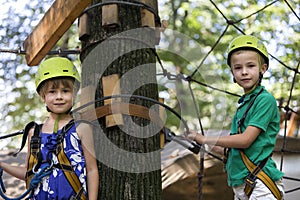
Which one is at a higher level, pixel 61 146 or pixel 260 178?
pixel 61 146

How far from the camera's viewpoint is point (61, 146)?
2.16 meters

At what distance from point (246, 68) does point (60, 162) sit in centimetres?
96

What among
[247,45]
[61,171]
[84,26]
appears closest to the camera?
[61,171]

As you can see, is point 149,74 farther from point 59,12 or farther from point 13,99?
point 13,99

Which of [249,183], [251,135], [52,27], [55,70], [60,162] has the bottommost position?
[249,183]

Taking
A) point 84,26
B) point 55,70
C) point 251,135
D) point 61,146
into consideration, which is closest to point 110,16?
point 84,26

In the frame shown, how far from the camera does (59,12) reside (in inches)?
95.7

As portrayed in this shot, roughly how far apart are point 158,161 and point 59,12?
0.83 meters

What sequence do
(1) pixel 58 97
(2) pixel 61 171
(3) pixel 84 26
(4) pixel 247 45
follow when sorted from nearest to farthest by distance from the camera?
(2) pixel 61 171 < (1) pixel 58 97 < (3) pixel 84 26 < (4) pixel 247 45

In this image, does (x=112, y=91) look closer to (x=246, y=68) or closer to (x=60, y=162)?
(x=60, y=162)

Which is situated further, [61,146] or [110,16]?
[110,16]

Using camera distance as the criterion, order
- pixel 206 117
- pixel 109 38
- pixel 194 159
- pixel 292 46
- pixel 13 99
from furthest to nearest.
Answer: pixel 206 117, pixel 13 99, pixel 292 46, pixel 194 159, pixel 109 38

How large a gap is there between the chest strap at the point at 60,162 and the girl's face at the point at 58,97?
84 mm

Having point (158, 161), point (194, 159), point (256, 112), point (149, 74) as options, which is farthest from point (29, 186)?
point (194, 159)
